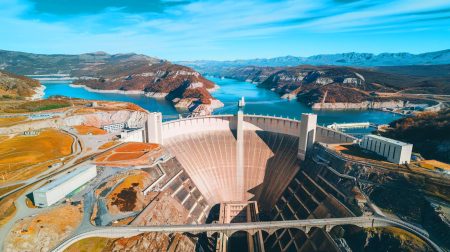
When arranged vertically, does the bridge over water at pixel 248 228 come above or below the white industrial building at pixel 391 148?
below

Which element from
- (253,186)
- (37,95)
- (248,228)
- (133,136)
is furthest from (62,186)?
(37,95)

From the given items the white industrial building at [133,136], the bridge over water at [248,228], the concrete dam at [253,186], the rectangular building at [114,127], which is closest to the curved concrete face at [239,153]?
the concrete dam at [253,186]

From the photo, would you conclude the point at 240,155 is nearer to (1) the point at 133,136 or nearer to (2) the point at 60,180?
(1) the point at 133,136

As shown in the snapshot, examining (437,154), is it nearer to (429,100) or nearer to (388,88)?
(429,100)

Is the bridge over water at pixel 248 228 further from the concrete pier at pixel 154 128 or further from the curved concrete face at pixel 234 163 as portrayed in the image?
the concrete pier at pixel 154 128

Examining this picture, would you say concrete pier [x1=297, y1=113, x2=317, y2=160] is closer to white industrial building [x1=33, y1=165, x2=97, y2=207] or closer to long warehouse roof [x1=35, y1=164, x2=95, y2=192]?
white industrial building [x1=33, y1=165, x2=97, y2=207]

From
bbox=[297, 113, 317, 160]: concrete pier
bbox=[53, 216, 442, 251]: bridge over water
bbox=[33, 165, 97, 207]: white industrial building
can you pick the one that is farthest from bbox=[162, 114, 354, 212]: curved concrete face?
bbox=[33, 165, 97, 207]: white industrial building
